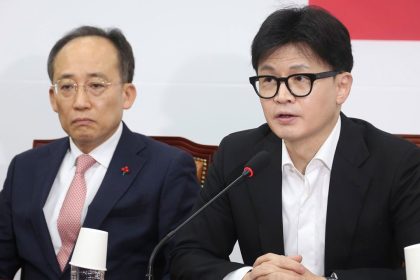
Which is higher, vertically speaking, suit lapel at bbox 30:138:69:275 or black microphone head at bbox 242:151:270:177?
black microphone head at bbox 242:151:270:177

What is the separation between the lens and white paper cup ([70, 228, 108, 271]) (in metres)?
1.67

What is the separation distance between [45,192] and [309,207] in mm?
872

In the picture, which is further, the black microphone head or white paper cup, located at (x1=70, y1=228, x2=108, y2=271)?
the black microphone head

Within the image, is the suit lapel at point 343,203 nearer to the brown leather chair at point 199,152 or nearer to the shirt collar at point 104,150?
the brown leather chair at point 199,152

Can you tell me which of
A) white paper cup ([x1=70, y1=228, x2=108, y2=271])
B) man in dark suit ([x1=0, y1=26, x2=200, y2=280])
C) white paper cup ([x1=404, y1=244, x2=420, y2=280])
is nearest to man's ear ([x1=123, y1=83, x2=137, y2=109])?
man in dark suit ([x1=0, y1=26, x2=200, y2=280])

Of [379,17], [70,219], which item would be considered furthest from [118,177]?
[379,17]

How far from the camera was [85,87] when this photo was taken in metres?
2.40

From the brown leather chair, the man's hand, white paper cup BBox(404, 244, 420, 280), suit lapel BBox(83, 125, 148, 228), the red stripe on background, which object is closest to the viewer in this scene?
white paper cup BBox(404, 244, 420, 280)

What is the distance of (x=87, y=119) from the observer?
2.38 m

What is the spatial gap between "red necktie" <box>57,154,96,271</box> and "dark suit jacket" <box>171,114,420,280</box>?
365 mm

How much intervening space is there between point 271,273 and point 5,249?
1011 millimetres

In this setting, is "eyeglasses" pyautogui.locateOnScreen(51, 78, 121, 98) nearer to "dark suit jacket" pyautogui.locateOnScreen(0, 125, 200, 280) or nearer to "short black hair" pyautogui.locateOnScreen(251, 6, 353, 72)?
"dark suit jacket" pyautogui.locateOnScreen(0, 125, 200, 280)

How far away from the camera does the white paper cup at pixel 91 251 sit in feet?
5.49

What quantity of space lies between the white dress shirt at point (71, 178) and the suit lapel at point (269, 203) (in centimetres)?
53
